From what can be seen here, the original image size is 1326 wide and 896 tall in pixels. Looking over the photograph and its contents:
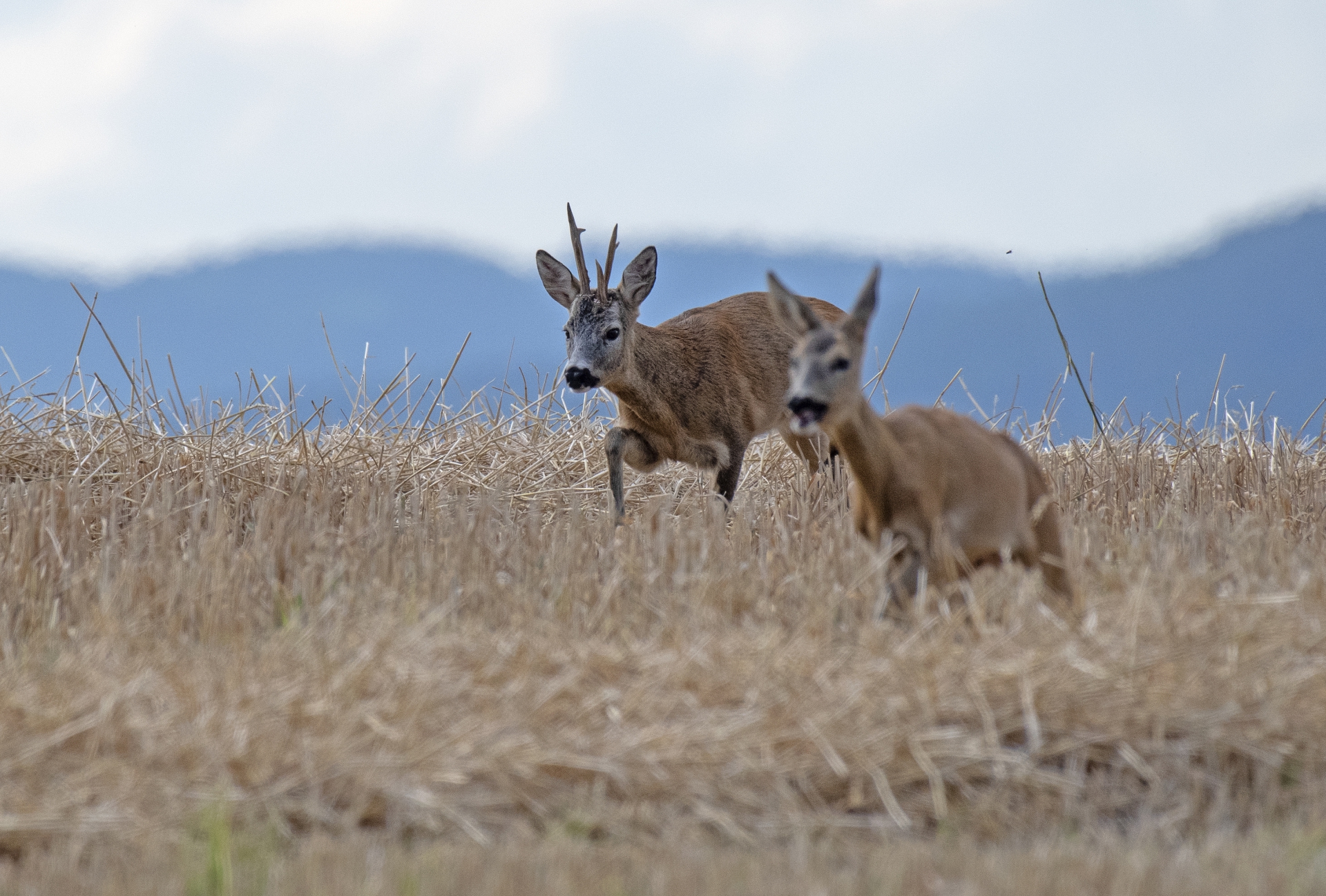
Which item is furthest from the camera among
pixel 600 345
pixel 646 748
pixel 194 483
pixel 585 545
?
pixel 600 345

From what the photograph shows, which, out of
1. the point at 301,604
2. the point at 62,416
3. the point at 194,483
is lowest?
the point at 301,604

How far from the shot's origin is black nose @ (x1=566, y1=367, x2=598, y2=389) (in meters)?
8.92

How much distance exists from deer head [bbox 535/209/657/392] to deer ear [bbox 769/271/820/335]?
4.19 m

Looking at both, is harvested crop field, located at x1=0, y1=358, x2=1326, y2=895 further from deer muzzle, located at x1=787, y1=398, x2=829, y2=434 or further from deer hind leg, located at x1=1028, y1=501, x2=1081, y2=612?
deer muzzle, located at x1=787, y1=398, x2=829, y2=434

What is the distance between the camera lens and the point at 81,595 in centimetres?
595

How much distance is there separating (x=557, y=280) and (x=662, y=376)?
1.08 m

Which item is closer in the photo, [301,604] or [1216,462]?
[301,604]

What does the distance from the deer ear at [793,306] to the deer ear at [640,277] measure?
4653 mm

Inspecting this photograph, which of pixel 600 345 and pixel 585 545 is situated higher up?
pixel 600 345

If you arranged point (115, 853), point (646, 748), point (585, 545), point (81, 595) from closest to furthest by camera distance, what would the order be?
point (115, 853) < point (646, 748) < point (81, 595) < point (585, 545)

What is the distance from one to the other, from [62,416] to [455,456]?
2.76 m

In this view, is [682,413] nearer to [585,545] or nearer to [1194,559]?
[585,545]

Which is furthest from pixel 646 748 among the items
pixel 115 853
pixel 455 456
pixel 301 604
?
pixel 455 456

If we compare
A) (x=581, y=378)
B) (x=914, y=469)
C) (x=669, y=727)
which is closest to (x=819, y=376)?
(x=914, y=469)
